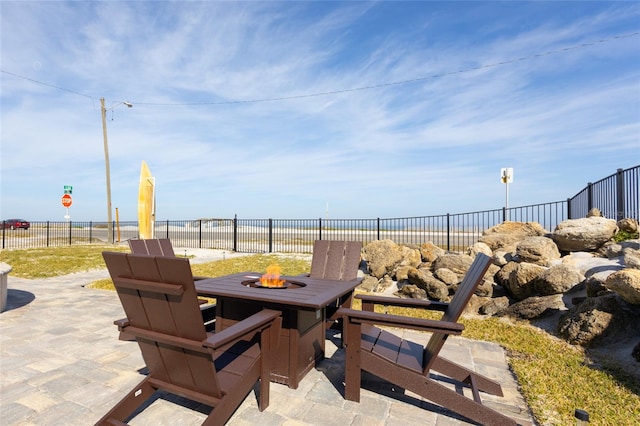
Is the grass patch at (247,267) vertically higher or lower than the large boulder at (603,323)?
lower

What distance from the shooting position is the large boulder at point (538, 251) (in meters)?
6.00

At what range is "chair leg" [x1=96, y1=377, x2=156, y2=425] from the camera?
207 centimetres

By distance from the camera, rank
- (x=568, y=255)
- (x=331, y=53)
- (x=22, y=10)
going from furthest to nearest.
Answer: (x=331, y=53) → (x=22, y=10) → (x=568, y=255)

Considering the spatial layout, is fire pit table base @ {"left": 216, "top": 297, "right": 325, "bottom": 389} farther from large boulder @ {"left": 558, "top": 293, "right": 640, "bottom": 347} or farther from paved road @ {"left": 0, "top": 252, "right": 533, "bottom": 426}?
large boulder @ {"left": 558, "top": 293, "right": 640, "bottom": 347}

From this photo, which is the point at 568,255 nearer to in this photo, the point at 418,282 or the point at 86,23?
the point at 418,282

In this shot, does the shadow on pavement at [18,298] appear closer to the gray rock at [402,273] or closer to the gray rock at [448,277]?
the gray rock at [402,273]

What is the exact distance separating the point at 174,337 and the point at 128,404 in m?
0.65

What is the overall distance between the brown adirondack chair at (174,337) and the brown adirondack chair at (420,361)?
0.72 metres

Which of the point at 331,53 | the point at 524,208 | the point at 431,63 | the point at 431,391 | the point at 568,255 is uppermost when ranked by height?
the point at 331,53

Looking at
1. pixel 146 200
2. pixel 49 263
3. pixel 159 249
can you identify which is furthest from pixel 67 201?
pixel 159 249

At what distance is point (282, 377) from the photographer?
113 inches

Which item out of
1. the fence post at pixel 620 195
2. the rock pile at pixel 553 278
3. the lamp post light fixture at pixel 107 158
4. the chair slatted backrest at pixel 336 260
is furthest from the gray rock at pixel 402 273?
the lamp post light fixture at pixel 107 158

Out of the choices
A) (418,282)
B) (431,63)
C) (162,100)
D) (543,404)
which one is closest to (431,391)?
(543,404)

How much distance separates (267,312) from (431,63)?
12058 millimetres
